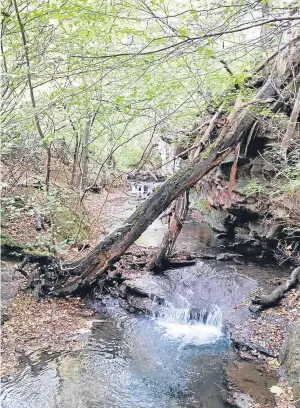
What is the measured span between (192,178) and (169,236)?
2.20 m

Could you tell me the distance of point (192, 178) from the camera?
27.8ft

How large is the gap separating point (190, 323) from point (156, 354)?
5.25ft

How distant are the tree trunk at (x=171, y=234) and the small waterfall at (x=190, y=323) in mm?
1661

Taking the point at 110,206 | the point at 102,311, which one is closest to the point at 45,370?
the point at 102,311

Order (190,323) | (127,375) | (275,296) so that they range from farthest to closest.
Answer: (190,323) → (275,296) → (127,375)

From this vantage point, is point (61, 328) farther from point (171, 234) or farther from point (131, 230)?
point (171, 234)

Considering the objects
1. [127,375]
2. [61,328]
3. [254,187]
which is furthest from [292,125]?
[61,328]

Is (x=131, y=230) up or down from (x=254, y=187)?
down

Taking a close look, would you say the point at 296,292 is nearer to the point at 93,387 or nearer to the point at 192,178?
the point at 192,178

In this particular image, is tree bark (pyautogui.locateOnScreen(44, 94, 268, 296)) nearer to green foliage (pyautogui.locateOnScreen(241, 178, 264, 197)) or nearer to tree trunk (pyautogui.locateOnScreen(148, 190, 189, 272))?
green foliage (pyautogui.locateOnScreen(241, 178, 264, 197))

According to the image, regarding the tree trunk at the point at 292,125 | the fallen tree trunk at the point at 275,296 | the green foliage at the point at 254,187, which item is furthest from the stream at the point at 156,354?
the tree trunk at the point at 292,125

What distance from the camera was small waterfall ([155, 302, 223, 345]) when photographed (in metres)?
7.51

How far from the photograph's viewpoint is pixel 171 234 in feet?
33.1

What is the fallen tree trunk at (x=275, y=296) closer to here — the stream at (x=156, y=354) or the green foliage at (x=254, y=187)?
the stream at (x=156, y=354)
